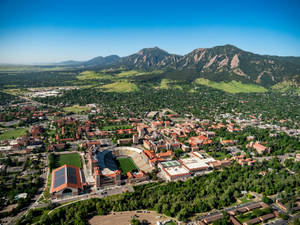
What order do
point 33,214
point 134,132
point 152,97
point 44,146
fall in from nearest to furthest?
point 33,214, point 44,146, point 134,132, point 152,97

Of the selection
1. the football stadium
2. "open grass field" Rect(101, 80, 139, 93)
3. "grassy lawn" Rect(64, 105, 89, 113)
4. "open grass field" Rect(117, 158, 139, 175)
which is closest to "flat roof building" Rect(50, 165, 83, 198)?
the football stadium

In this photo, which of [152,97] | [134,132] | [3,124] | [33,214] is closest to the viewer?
[33,214]

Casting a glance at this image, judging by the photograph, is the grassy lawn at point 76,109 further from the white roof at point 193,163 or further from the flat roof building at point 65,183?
the white roof at point 193,163

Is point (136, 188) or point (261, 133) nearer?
point (136, 188)

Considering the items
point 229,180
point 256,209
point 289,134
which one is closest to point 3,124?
point 229,180

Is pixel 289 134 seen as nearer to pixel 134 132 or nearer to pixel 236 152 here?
pixel 236 152

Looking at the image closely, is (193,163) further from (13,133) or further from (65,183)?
(13,133)
